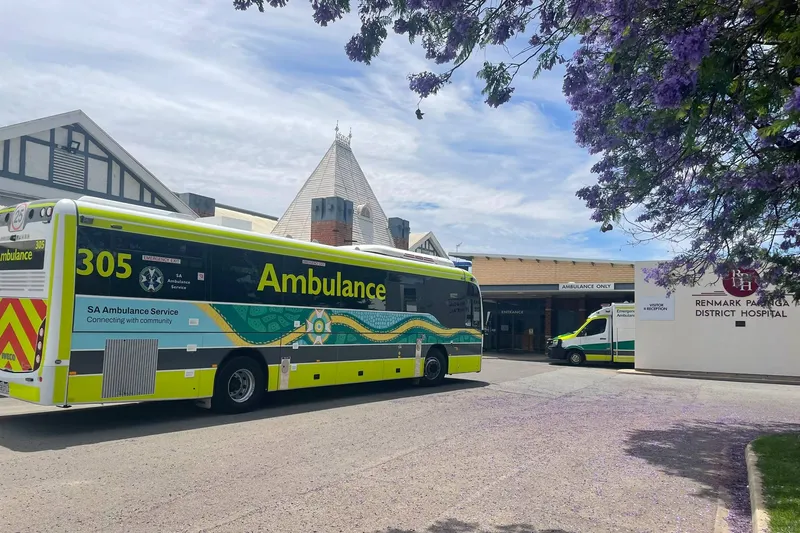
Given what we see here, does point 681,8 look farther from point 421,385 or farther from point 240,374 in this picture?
point 421,385

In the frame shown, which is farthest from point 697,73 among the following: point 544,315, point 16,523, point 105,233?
point 544,315

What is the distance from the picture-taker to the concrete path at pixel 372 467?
18.0 ft

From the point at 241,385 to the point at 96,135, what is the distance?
10864mm

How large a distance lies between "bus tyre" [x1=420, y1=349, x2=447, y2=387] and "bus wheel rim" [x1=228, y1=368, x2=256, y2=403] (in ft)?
17.7

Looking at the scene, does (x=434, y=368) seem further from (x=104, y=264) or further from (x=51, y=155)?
(x=51, y=155)

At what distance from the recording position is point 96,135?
1792cm

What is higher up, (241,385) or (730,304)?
(730,304)

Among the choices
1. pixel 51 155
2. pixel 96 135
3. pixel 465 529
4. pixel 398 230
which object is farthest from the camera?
pixel 398 230


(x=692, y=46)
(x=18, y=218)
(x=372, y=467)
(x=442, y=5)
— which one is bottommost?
(x=372, y=467)

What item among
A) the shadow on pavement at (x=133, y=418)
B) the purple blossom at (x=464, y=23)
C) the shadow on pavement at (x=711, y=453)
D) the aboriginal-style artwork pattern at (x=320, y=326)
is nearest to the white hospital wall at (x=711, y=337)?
the aboriginal-style artwork pattern at (x=320, y=326)

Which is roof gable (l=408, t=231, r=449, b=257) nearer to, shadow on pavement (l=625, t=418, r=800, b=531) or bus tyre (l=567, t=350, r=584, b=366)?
bus tyre (l=567, t=350, r=584, b=366)

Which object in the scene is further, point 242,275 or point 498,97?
point 242,275

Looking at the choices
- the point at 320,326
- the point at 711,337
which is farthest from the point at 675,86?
the point at 711,337

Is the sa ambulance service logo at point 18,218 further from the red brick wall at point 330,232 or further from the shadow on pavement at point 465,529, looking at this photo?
the red brick wall at point 330,232
